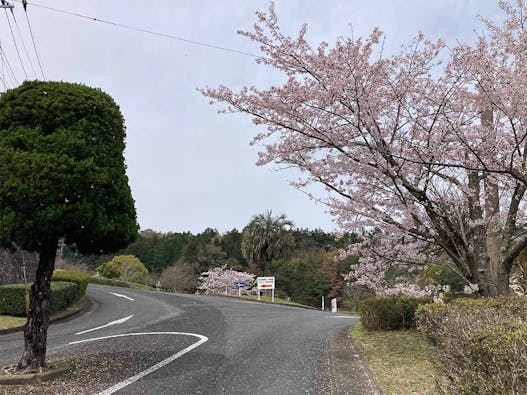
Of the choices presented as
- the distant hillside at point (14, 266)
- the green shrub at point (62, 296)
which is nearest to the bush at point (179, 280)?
the distant hillside at point (14, 266)

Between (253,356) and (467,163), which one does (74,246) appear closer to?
(253,356)

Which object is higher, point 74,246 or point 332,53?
point 332,53

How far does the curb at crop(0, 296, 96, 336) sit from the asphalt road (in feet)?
1.10

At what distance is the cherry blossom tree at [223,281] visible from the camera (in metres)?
38.3

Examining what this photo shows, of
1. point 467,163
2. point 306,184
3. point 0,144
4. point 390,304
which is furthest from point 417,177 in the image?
point 0,144

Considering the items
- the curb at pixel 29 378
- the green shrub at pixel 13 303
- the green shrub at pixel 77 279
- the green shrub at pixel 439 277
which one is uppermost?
the green shrub at pixel 439 277

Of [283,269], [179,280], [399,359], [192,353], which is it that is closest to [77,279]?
[192,353]

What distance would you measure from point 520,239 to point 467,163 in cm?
180

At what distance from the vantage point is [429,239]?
790 centimetres

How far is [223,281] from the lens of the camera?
39.4 meters

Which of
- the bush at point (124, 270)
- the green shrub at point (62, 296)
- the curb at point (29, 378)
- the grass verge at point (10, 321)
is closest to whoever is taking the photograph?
the curb at point (29, 378)

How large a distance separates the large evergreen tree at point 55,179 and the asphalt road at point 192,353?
1.40m

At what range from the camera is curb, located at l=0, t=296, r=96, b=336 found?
11273 mm

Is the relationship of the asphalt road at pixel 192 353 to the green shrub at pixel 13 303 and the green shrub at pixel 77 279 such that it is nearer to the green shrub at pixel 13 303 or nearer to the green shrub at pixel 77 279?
the green shrub at pixel 13 303
